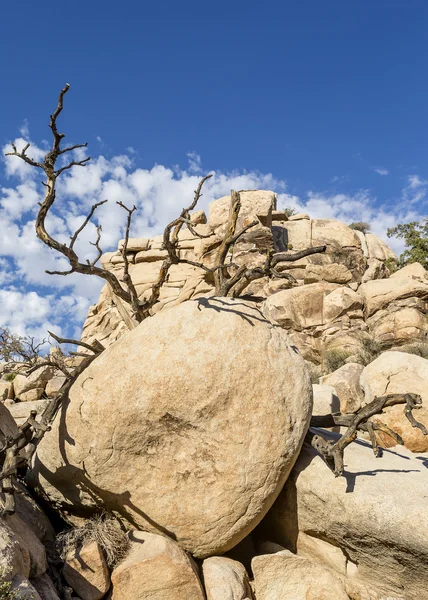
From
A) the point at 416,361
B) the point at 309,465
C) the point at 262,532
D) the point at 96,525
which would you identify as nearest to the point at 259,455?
the point at 309,465

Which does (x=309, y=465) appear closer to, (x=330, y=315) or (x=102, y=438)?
(x=102, y=438)

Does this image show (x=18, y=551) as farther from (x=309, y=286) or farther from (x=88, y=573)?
(x=309, y=286)

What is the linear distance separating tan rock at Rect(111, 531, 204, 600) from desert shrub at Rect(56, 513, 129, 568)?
0.55 ft

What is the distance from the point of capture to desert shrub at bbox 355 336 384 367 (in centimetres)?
2062

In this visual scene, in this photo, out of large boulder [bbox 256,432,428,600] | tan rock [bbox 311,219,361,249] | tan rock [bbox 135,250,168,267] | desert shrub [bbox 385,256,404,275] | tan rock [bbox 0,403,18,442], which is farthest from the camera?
tan rock [bbox 311,219,361,249]

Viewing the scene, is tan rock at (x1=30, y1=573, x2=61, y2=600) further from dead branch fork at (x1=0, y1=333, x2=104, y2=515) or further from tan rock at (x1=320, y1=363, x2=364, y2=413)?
tan rock at (x1=320, y1=363, x2=364, y2=413)

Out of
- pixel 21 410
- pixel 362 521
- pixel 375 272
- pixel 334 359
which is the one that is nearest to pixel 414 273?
pixel 375 272

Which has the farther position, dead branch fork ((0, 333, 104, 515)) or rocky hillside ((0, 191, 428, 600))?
rocky hillside ((0, 191, 428, 600))

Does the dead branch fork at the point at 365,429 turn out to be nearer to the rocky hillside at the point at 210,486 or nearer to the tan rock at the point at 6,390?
the rocky hillside at the point at 210,486

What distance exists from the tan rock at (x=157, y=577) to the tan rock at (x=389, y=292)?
20009 mm

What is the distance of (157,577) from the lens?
5891 millimetres

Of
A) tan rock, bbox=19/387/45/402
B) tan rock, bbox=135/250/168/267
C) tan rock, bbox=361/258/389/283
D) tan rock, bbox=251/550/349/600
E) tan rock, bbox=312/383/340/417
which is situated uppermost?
tan rock, bbox=135/250/168/267

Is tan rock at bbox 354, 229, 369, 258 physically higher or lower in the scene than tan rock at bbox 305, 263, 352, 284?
higher

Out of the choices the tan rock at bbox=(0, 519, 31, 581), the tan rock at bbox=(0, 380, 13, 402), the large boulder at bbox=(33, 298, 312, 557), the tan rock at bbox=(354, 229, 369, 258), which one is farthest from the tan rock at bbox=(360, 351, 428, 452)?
the tan rock at bbox=(354, 229, 369, 258)
